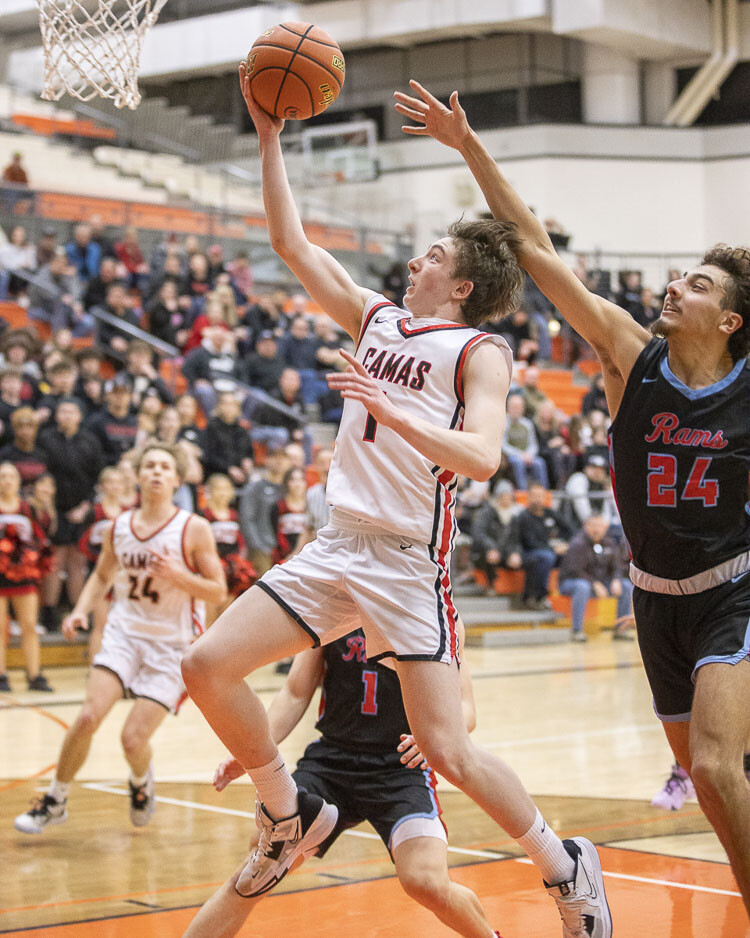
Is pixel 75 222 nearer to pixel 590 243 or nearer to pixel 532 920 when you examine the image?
pixel 590 243

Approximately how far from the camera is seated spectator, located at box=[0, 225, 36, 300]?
46.9 feet

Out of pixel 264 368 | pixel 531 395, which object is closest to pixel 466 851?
pixel 264 368

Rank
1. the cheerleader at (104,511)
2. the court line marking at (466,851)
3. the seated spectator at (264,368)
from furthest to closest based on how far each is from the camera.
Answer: the seated spectator at (264,368) < the cheerleader at (104,511) < the court line marking at (466,851)

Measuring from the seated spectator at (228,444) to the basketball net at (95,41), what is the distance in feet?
21.3

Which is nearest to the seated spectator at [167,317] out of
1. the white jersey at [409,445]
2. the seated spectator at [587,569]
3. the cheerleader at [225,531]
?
the cheerleader at [225,531]

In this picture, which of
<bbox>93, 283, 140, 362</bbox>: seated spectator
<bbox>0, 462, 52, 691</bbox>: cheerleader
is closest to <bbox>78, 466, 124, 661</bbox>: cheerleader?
<bbox>0, 462, 52, 691</bbox>: cheerleader

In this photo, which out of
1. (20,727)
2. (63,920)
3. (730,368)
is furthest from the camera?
(20,727)

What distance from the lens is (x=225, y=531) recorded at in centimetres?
1119

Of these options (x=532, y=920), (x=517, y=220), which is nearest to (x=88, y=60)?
(x=517, y=220)

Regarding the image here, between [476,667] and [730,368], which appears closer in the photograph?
[730,368]

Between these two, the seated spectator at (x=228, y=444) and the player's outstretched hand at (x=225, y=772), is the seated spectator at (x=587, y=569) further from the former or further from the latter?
the player's outstretched hand at (x=225, y=772)

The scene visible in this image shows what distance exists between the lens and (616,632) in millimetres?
14898

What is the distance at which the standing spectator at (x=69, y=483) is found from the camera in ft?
36.2

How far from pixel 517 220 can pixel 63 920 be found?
2.90 meters
